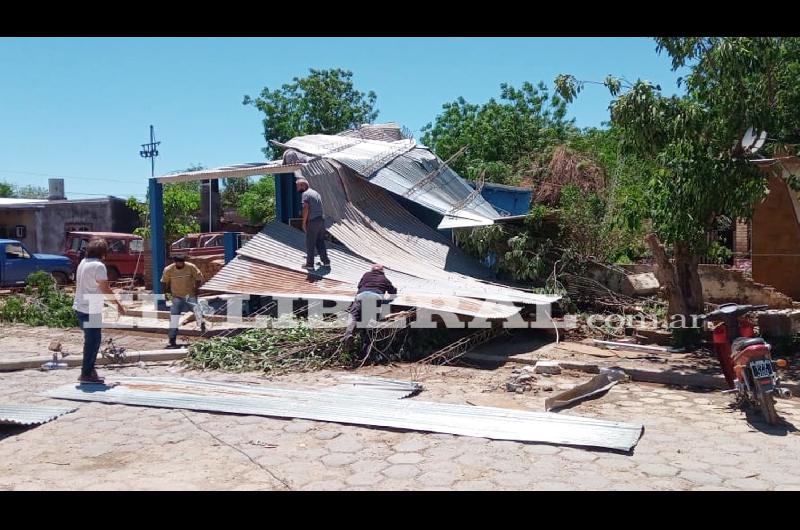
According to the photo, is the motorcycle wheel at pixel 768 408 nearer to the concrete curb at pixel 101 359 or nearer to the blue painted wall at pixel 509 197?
the concrete curb at pixel 101 359

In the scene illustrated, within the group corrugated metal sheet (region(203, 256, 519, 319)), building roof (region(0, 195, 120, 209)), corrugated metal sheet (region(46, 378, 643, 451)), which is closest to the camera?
corrugated metal sheet (region(46, 378, 643, 451))

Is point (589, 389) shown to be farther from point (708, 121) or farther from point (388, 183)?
point (388, 183)

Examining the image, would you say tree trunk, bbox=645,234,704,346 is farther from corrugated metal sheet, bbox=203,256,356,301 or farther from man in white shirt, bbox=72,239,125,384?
man in white shirt, bbox=72,239,125,384

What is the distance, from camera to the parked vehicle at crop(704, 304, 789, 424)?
567 cm

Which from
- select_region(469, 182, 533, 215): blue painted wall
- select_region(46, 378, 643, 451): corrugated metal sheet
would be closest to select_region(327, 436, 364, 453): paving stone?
select_region(46, 378, 643, 451): corrugated metal sheet

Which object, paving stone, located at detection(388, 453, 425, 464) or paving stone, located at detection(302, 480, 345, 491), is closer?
paving stone, located at detection(302, 480, 345, 491)

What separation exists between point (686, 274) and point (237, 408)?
6013 mm

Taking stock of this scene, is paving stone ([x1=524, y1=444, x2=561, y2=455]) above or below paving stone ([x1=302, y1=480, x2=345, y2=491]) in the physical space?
above

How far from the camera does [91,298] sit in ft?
23.8

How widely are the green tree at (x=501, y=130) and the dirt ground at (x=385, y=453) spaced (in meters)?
11.8

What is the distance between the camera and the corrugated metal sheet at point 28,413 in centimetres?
598

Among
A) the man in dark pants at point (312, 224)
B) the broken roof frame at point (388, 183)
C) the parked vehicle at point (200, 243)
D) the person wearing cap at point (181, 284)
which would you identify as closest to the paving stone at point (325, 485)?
the broken roof frame at point (388, 183)

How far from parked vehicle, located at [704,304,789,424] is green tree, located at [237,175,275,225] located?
22.1m
